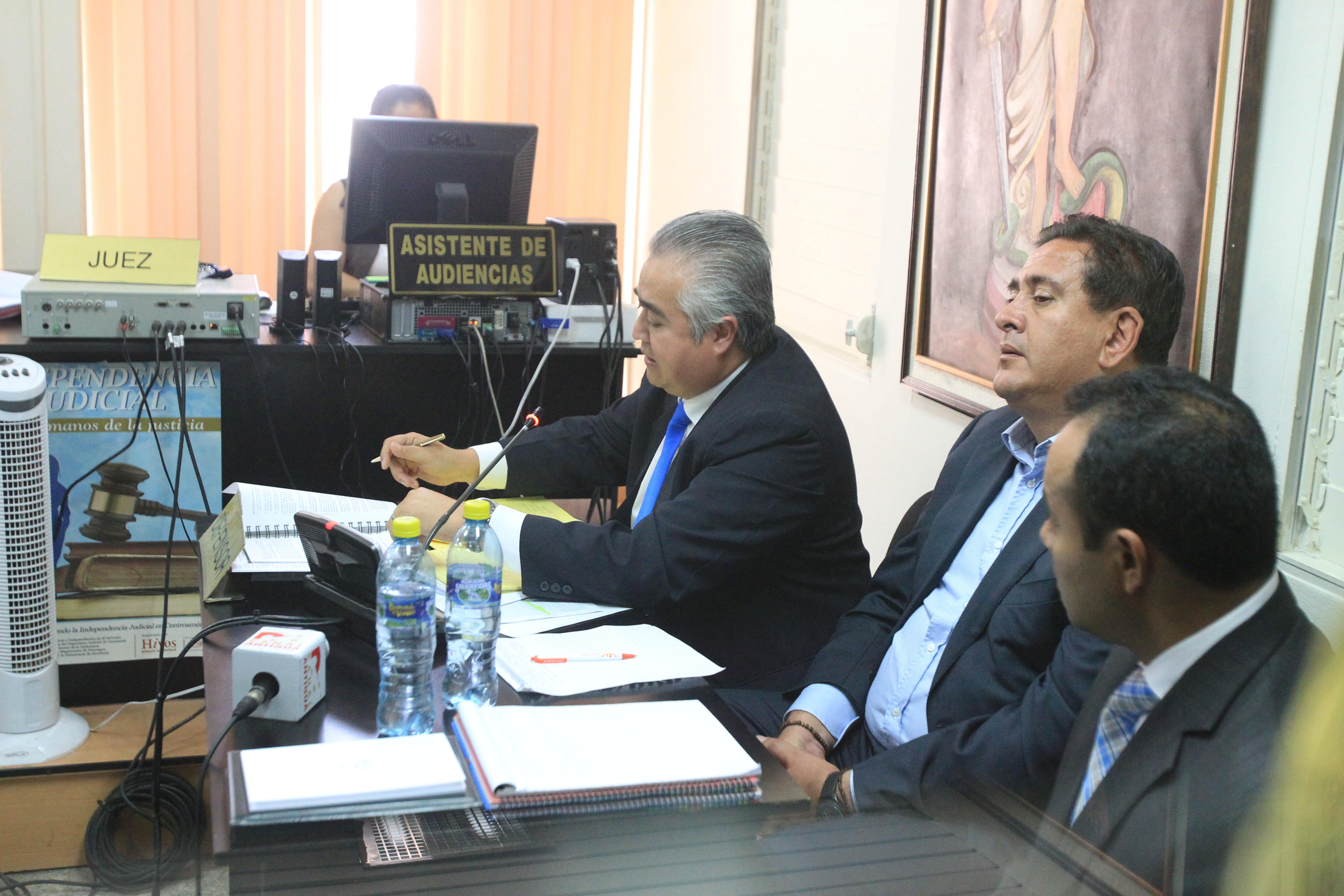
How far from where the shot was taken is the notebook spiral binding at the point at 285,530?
65.2 inches

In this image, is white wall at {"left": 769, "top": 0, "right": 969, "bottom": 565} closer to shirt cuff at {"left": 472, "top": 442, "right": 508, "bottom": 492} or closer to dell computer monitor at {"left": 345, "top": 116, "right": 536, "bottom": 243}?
dell computer monitor at {"left": 345, "top": 116, "right": 536, "bottom": 243}

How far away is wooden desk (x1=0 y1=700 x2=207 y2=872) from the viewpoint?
196cm

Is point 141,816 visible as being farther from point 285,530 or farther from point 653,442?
point 653,442

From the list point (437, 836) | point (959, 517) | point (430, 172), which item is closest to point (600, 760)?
point (437, 836)

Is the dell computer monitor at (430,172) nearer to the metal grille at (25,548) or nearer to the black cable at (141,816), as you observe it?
the metal grille at (25,548)

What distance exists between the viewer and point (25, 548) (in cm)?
186

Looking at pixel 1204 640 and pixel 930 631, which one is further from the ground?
pixel 1204 640

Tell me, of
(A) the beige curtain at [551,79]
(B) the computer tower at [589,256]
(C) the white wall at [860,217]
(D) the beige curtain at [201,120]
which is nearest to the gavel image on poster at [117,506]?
(B) the computer tower at [589,256]

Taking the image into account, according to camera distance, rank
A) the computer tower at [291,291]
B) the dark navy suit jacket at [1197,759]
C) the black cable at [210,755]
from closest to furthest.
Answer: the dark navy suit jacket at [1197,759] < the black cable at [210,755] < the computer tower at [291,291]

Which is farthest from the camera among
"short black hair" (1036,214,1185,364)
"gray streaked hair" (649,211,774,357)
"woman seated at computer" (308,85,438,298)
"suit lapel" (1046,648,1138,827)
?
"woman seated at computer" (308,85,438,298)

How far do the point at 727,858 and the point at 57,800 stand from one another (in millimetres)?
1829

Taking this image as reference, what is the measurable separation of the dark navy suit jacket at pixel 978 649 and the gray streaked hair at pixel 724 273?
38 cm

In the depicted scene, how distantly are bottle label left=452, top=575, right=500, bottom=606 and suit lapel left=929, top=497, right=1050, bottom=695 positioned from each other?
62cm

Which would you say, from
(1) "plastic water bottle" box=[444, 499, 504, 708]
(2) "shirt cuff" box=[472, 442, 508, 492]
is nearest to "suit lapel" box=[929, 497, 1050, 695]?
(1) "plastic water bottle" box=[444, 499, 504, 708]
